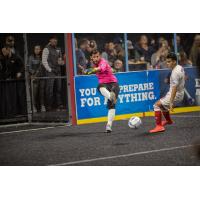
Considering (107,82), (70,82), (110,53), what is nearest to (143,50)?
(110,53)

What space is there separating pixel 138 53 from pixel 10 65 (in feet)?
15.4

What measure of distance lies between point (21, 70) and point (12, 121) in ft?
3.74

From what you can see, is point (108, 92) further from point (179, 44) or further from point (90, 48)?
point (179, 44)

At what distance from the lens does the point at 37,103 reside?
538 inches

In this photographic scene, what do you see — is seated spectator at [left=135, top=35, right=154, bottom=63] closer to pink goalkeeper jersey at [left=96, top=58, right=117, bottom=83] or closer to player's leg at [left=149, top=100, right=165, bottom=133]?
pink goalkeeper jersey at [left=96, top=58, right=117, bottom=83]

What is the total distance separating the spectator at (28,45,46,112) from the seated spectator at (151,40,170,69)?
4.03 meters

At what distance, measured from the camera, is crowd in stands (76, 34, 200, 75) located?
15.7 meters

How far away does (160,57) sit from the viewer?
667 inches

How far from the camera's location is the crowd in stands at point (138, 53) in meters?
15.7

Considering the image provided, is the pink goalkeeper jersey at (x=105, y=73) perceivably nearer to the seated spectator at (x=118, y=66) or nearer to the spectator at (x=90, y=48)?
the spectator at (x=90, y=48)

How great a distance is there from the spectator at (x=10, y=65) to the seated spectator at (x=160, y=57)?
14.5ft

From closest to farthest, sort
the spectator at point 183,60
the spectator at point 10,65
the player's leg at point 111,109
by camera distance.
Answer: the player's leg at point 111,109, the spectator at point 10,65, the spectator at point 183,60

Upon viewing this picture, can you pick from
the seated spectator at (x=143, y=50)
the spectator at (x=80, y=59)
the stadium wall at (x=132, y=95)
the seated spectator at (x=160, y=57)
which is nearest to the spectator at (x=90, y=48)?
the spectator at (x=80, y=59)
